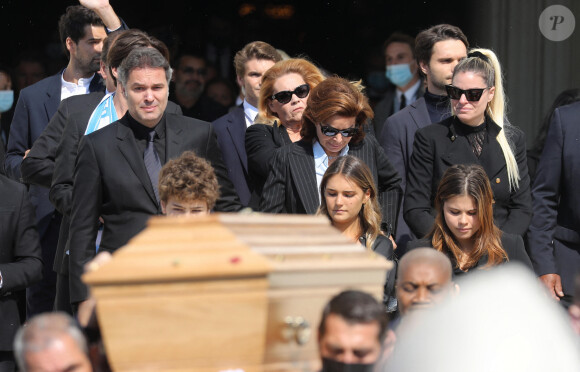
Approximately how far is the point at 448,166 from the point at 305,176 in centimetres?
76

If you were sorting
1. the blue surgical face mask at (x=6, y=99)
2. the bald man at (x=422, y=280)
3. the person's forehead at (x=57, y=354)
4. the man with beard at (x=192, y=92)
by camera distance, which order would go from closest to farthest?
the person's forehead at (x=57, y=354), the bald man at (x=422, y=280), the blue surgical face mask at (x=6, y=99), the man with beard at (x=192, y=92)

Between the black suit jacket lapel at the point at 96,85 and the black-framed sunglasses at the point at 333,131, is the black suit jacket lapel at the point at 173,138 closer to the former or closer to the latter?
the black-framed sunglasses at the point at 333,131

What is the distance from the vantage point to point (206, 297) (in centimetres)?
273

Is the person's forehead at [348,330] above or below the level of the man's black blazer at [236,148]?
below

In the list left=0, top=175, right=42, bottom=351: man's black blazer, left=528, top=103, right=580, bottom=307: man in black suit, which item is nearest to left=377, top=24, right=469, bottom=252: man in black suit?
left=528, top=103, right=580, bottom=307: man in black suit

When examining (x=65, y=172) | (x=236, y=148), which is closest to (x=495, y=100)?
(x=236, y=148)

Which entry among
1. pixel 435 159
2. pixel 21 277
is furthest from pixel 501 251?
pixel 21 277

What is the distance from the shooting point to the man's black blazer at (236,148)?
594cm

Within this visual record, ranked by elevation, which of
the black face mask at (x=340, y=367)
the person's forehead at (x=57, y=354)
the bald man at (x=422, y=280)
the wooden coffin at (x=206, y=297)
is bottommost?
the bald man at (x=422, y=280)

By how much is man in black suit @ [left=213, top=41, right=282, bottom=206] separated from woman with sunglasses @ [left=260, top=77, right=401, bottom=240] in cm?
62

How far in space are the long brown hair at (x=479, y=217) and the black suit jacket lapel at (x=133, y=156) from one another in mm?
1332

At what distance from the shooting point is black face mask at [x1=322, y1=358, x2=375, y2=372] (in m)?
2.96

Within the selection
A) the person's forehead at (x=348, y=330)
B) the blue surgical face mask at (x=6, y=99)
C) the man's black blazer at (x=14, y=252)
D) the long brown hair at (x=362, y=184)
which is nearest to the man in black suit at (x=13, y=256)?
the man's black blazer at (x=14, y=252)

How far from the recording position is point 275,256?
282 cm
